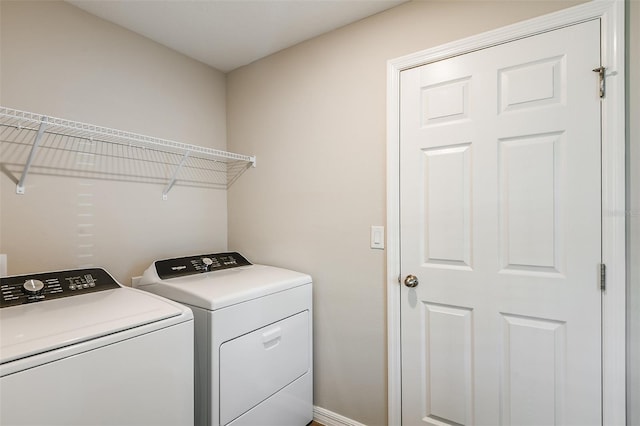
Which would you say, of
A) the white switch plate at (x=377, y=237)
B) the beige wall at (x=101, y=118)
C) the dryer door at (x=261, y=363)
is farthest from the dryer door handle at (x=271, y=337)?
the beige wall at (x=101, y=118)

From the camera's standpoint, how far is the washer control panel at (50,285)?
127 cm

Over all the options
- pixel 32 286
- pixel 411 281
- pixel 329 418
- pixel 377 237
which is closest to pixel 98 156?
pixel 32 286

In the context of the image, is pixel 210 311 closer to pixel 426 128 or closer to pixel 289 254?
pixel 289 254

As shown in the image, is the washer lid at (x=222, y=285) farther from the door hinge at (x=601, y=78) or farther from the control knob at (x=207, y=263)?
the door hinge at (x=601, y=78)

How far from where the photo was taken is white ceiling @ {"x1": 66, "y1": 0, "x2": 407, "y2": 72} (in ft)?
5.52

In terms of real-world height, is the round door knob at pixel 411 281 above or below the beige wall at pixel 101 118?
below

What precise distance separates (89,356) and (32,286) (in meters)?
0.58

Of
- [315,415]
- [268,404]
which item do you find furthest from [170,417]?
[315,415]

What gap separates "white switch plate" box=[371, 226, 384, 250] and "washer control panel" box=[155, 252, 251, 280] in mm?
944

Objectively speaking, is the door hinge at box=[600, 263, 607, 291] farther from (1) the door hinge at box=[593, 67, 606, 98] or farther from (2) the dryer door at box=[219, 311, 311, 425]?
(2) the dryer door at box=[219, 311, 311, 425]

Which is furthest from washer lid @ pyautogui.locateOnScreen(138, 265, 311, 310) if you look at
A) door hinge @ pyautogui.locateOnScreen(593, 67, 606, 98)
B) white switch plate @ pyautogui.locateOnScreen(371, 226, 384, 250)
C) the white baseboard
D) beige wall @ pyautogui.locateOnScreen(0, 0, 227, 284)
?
door hinge @ pyautogui.locateOnScreen(593, 67, 606, 98)

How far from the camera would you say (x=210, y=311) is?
1.40m

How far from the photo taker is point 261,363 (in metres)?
Result: 1.60

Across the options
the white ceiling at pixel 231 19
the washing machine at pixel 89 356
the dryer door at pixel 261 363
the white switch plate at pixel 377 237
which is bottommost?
the dryer door at pixel 261 363
